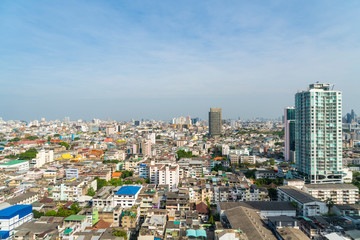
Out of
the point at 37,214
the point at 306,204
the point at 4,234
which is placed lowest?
the point at 37,214

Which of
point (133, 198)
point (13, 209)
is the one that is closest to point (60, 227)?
point (13, 209)

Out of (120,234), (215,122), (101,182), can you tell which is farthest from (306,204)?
(215,122)

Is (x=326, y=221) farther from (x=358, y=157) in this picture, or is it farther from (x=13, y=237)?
(x=358, y=157)

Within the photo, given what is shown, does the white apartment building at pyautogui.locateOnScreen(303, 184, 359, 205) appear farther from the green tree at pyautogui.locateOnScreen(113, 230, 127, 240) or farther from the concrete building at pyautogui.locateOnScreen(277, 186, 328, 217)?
the green tree at pyautogui.locateOnScreen(113, 230, 127, 240)

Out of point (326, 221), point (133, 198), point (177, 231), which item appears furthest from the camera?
point (133, 198)

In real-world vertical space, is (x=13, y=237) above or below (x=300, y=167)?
below

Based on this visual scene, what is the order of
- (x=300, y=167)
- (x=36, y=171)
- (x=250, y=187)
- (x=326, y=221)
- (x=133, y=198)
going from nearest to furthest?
(x=326, y=221) → (x=133, y=198) → (x=250, y=187) → (x=300, y=167) → (x=36, y=171)

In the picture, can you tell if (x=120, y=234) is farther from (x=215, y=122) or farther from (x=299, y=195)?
(x=215, y=122)

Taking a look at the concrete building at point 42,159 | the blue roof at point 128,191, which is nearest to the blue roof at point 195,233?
the blue roof at point 128,191

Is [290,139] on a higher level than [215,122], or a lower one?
lower
